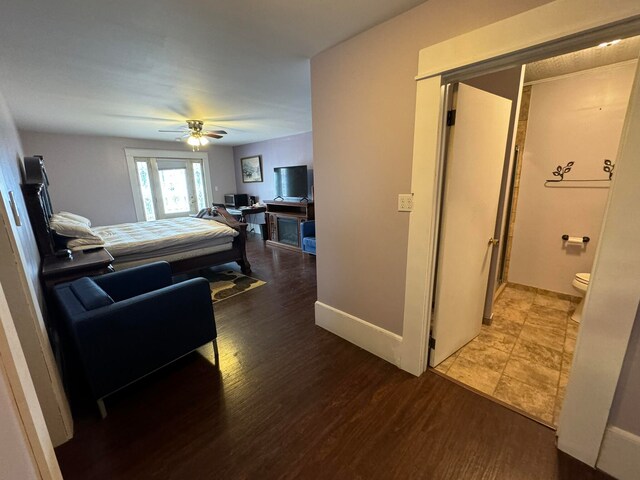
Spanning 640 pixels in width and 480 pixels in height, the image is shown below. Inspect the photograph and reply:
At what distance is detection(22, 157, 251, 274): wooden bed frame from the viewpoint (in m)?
2.17

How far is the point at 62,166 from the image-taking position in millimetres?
4688

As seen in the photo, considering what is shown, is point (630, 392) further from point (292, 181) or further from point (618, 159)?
point (292, 181)

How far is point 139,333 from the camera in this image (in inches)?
64.2

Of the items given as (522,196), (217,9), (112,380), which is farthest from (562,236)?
(112,380)

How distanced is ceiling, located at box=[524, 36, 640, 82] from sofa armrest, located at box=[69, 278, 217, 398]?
3.31 metres

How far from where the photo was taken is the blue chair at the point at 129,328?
1476mm

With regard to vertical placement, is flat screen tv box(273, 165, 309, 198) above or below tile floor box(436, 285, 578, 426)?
above

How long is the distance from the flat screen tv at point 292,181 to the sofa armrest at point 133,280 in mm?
3370

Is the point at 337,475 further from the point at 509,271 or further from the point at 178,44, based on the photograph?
the point at 509,271

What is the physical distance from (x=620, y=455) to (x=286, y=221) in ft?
16.0

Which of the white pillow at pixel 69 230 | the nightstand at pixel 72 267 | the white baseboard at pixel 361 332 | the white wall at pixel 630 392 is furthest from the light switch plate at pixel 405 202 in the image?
the white pillow at pixel 69 230

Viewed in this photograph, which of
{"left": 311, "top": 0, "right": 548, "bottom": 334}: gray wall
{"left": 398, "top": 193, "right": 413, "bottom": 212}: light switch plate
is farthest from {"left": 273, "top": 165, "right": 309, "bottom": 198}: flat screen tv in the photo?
{"left": 398, "top": 193, "right": 413, "bottom": 212}: light switch plate

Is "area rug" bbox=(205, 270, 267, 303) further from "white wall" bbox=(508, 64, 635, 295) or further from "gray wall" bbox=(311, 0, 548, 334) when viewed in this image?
"white wall" bbox=(508, 64, 635, 295)

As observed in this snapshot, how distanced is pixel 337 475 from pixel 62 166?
248 inches
